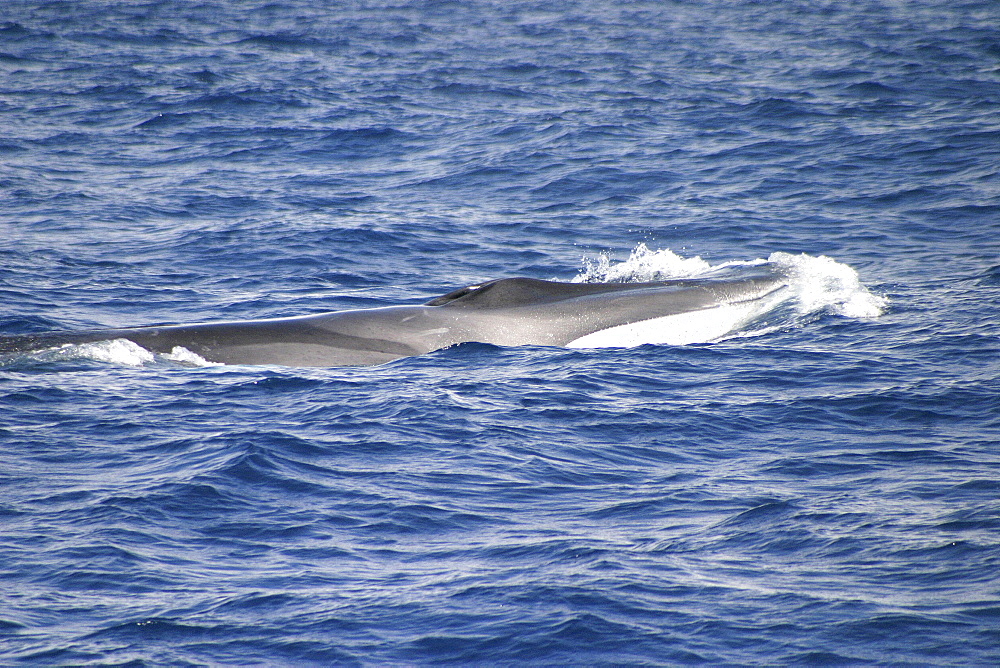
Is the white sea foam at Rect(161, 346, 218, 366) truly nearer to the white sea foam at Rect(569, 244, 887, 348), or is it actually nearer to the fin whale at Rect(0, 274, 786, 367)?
the fin whale at Rect(0, 274, 786, 367)

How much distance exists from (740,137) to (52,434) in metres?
23.0

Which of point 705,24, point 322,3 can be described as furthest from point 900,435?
point 322,3

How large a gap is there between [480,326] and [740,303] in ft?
13.5

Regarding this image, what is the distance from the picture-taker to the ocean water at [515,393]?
8852mm

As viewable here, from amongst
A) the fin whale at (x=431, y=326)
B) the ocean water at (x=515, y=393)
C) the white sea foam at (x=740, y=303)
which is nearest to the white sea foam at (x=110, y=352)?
the ocean water at (x=515, y=393)

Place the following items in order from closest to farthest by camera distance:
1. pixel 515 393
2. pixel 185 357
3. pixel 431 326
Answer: pixel 515 393, pixel 185 357, pixel 431 326

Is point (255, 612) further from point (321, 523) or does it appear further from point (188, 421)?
point (188, 421)

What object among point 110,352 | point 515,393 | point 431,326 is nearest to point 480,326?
point 431,326

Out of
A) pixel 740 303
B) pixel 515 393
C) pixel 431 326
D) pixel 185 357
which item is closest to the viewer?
pixel 515 393

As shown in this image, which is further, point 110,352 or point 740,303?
point 740,303

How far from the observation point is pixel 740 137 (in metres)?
31.9

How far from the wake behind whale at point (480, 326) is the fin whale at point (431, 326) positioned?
0.6 inches

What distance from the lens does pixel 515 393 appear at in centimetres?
1455

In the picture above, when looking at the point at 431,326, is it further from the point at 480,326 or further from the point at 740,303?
the point at 740,303
